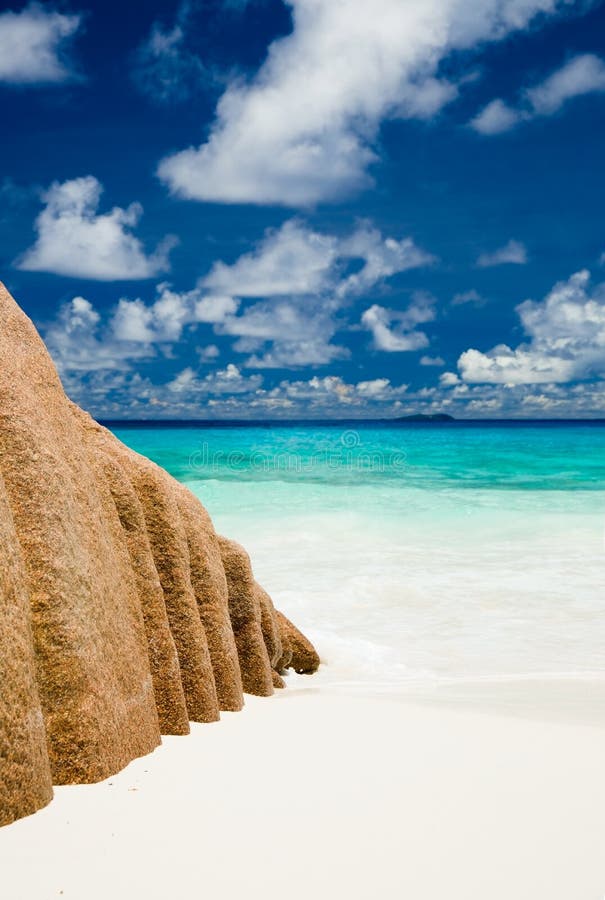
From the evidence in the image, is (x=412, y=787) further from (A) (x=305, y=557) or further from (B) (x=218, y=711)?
(A) (x=305, y=557)

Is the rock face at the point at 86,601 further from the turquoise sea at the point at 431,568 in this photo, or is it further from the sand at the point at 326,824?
the turquoise sea at the point at 431,568

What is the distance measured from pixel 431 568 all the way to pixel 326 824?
35.9 ft

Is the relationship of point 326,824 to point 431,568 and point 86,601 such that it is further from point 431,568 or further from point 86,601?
point 431,568

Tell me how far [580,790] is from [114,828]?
1937mm

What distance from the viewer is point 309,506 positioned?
72.8 ft

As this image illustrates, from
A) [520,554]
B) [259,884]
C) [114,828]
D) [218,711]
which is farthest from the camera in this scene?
[520,554]

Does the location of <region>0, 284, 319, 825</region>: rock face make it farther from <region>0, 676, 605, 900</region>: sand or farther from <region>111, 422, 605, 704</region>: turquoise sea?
<region>111, 422, 605, 704</region>: turquoise sea

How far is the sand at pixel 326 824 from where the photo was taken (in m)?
2.31

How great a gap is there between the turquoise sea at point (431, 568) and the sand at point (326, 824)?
3187 millimetres

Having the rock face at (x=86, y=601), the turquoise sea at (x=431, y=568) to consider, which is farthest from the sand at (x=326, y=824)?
the turquoise sea at (x=431, y=568)

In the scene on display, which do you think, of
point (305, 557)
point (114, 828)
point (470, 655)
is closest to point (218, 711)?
point (114, 828)

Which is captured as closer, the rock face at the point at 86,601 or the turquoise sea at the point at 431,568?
the rock face at the point at 86,601

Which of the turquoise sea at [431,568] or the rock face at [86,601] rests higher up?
the rock face at [86,601]

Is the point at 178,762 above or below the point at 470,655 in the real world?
above
